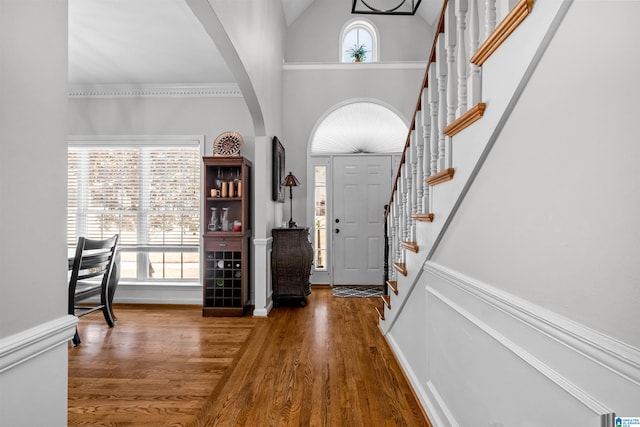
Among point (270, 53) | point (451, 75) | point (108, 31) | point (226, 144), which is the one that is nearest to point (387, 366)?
point (451, 75)

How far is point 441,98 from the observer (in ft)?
6.23

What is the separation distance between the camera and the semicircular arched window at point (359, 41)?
216 inches

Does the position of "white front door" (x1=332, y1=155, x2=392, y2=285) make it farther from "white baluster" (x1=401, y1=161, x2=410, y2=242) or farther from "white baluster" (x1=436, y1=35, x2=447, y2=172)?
"white baluster" (x1=436, y1=35, x2=447, y2=172)

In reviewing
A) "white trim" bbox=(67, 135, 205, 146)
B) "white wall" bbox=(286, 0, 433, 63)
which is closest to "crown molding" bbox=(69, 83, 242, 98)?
"white trim" bbox=(67, 135, 205, 146)

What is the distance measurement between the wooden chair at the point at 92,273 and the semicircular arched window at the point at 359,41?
163 inches

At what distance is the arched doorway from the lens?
556cm

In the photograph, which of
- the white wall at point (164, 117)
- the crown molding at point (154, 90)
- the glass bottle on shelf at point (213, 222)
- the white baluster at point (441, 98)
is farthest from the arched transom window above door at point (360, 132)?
the white baluster at point (441, 98)

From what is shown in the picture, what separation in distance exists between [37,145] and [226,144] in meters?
3.84

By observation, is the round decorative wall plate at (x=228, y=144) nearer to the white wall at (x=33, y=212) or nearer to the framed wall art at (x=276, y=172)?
the framed wall art at (x=276, y=172)

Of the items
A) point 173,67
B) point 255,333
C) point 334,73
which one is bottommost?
point 255,333

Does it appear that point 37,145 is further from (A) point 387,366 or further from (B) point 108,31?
(B) point 108,31

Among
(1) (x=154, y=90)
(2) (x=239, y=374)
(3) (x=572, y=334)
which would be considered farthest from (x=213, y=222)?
(3) (x=572, y=334)

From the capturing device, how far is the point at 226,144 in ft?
14.9

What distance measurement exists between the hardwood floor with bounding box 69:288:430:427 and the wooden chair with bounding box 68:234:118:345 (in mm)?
256
